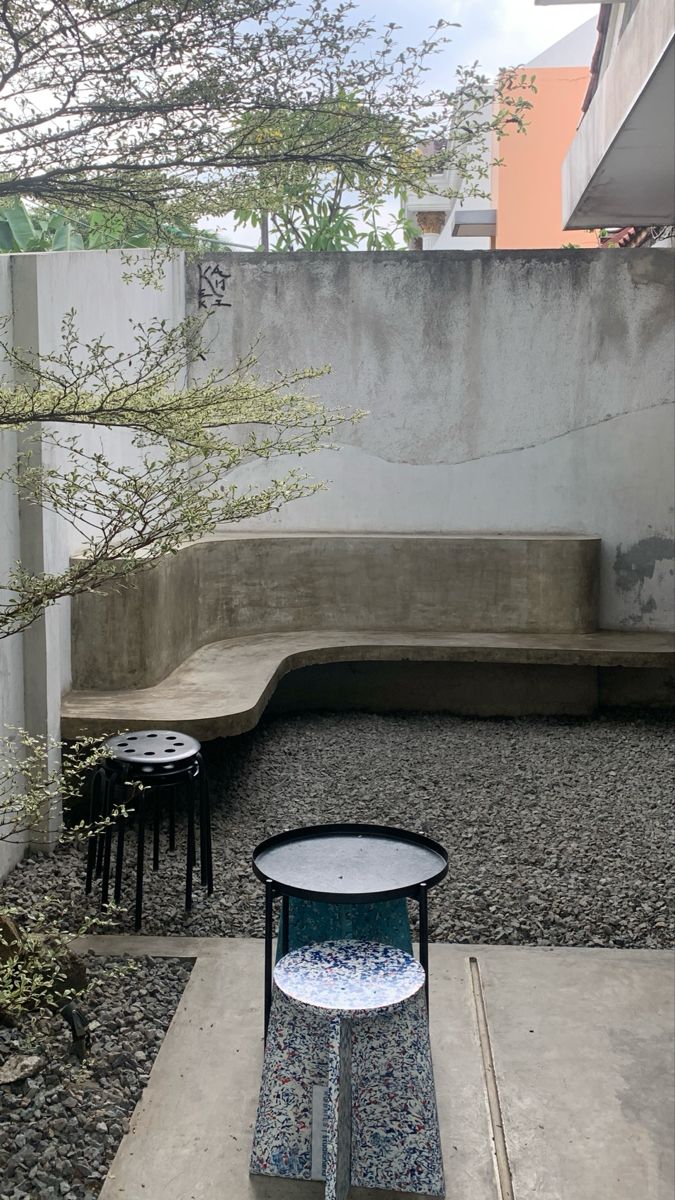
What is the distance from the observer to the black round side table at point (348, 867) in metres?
2.44

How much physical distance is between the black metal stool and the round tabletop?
2.39 feet

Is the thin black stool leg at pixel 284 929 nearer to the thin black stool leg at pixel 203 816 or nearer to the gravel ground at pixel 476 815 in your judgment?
the gravel ground at pixel 476 815

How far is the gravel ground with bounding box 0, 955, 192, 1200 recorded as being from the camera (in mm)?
2283

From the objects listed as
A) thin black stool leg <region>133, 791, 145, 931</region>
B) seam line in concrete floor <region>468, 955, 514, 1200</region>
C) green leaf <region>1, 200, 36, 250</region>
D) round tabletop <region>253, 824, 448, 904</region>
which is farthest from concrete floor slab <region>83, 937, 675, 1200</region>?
green leaf <region>1, 200, 36, 250</region>

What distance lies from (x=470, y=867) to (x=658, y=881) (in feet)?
2.29

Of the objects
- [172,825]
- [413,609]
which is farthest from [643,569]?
[172,825]

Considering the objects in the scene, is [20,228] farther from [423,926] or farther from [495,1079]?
[495,1079]

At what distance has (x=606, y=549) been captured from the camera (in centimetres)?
673

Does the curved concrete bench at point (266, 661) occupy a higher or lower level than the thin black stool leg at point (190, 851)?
higher

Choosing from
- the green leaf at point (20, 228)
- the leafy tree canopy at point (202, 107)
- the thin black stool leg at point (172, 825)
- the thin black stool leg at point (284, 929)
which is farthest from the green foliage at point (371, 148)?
the green leaf at point (20, 228)

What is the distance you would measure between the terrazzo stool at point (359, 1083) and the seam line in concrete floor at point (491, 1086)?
175mm

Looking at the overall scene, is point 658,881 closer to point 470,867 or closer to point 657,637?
point 470,867

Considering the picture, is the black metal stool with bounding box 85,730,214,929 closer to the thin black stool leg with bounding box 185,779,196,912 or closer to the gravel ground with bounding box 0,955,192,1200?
the thin black stool leg with bounding box 185,779,196,912

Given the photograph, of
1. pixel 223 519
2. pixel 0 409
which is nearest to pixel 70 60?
pixel 0 409
